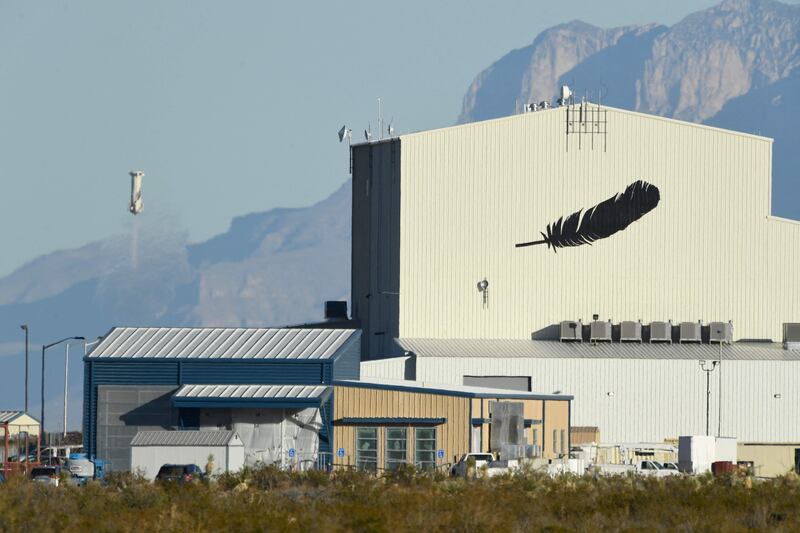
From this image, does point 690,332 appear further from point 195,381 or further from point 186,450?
point 186,450

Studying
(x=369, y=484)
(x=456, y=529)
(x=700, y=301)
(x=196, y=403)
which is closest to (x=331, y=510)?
(x=456, y=529)

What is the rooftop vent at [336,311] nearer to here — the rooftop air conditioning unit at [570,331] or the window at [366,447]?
the rooftop air conditioning unit at [570,331]

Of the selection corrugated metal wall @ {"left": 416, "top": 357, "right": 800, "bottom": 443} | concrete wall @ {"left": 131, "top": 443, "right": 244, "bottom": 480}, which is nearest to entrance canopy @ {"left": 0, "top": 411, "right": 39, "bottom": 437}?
corrugated metal wall @ {"left": 416, "top": 357, "right": 800, "bottom": 443}

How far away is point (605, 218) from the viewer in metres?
89.7

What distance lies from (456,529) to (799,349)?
58.4m

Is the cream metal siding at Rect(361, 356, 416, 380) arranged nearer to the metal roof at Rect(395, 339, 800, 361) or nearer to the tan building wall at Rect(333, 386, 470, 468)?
the metal roof at Rect(395, 339, 800, 361)

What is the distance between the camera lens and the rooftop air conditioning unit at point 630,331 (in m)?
88.8

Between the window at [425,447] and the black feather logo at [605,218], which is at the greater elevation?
the black feather logo at [605,218]

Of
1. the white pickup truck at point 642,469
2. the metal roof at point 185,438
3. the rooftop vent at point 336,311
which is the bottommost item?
the white pickup truck at point 642,469

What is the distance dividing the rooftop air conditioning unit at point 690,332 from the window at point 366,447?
90.1 feet

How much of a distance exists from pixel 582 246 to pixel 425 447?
26.3m

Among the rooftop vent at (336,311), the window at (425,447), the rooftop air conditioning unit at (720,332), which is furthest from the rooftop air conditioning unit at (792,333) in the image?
the window at (425,447)

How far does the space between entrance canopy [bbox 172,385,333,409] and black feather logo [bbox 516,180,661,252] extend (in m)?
24.0

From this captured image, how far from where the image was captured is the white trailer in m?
62.9
